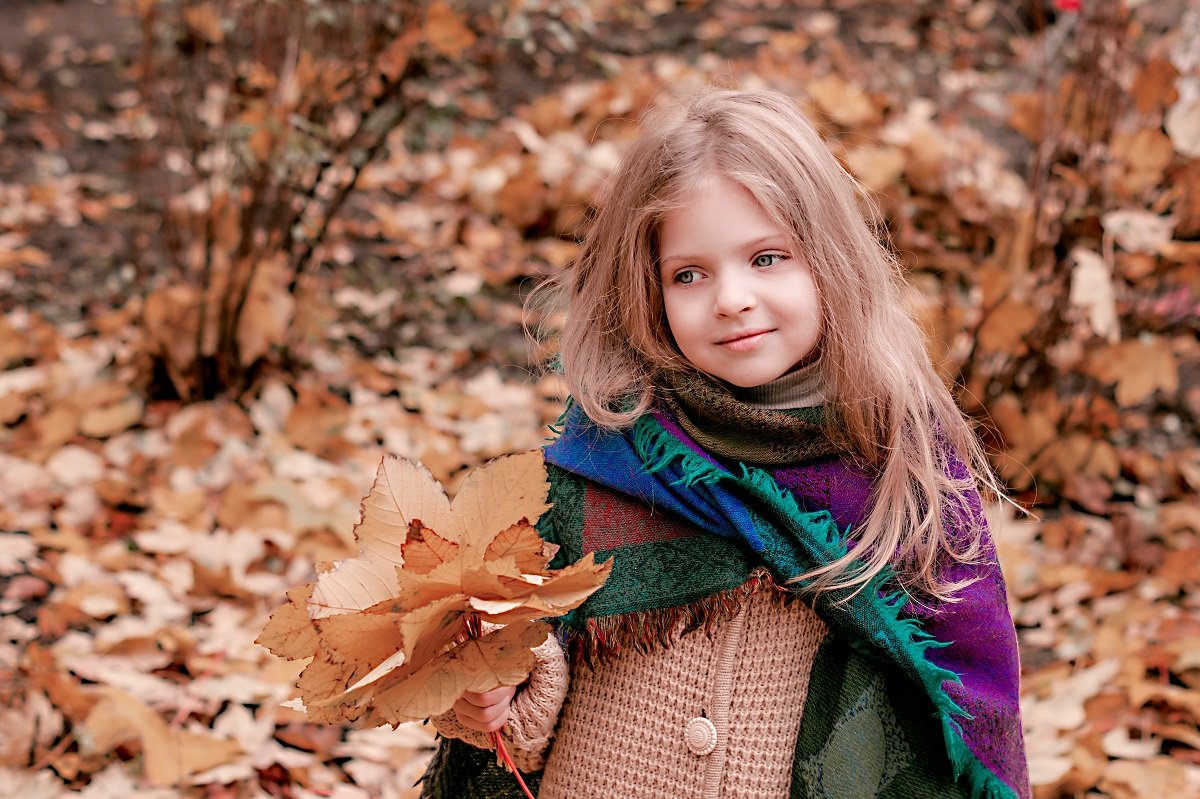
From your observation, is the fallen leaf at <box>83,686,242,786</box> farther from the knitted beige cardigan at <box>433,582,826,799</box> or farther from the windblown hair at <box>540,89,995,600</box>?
the windblown hair at <box>540,89,995,600</box>

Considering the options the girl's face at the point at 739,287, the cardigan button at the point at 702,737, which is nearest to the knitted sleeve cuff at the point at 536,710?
the cardigan button at the point at 702,737

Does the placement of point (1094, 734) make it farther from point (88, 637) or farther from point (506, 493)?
point (88, 637)

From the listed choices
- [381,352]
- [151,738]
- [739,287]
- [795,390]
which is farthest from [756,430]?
[381,352]

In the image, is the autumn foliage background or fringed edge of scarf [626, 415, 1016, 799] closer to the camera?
fringed edge of scarf [626, 415, 1016, 799]

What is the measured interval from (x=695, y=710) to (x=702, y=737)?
38 millimetres

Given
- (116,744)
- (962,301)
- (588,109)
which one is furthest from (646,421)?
(588,109)

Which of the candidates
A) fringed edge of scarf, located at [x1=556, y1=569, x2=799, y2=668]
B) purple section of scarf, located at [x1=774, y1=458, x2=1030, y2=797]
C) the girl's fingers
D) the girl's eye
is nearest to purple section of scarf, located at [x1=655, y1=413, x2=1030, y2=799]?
purple section of scarf, located at [x1=774, y1=458, x2=1030, y2=797]

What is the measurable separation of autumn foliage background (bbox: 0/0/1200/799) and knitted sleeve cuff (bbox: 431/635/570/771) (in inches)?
20.5

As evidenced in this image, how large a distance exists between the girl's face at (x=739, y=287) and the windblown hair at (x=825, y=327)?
0.02 m

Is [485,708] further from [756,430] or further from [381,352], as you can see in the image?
[381,352]

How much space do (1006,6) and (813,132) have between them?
429cm

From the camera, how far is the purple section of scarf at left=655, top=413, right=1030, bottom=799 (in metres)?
1.39

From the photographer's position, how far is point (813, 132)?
151 centimetres

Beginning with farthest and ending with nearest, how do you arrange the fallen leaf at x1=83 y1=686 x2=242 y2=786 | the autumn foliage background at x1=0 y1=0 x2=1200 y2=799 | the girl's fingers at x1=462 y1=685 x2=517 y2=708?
the autumn foliage background at x1=0 y1=0 x2=1200 y2=799 → the fallen leaf at x1=83 y1=686 x2=242 y2=786 → the girl's fingers at x1=462 y1=685 x2=517 y2=708
